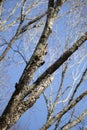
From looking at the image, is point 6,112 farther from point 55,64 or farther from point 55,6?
point 55,6

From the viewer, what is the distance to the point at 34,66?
2.76 meters

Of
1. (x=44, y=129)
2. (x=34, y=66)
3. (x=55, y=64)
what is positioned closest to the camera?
(x=55, y=64)

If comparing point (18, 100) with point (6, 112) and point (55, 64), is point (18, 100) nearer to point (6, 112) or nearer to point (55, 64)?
point (6, 112)

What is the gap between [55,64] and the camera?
2598 mm

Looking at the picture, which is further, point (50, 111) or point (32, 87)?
point (50, 111)

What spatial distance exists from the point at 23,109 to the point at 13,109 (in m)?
0.13

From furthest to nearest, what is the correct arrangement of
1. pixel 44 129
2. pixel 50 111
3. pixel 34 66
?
pixel 50 111 → pixel 44 129 → pixel 34 66

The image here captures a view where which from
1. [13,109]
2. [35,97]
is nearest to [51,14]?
[35,97]

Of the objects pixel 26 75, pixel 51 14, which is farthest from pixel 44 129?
pixel 51 14

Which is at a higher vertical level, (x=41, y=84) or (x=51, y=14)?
(x=51, y=14)

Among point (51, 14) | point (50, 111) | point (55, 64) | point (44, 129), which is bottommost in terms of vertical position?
point (50, 111)

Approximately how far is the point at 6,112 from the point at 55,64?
0.75m

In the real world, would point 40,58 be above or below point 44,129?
above

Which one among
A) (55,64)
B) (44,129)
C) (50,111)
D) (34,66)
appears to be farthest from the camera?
(50,111)
